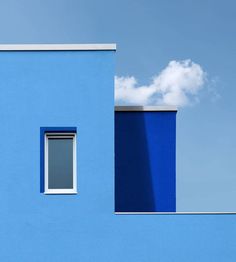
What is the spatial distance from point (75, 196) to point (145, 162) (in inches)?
117

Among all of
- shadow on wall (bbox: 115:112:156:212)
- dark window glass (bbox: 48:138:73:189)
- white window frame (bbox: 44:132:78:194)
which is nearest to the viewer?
white window frame (bbox: 44:132:78:194)

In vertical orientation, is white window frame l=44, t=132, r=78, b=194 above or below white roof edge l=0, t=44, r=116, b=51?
below

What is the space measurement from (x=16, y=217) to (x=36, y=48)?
3478 mm

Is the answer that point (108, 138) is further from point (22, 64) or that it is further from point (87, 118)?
point (22, 64)

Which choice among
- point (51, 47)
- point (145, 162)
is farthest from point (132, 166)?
point (51, 47)

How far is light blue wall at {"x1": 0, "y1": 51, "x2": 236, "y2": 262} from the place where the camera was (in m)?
7.27

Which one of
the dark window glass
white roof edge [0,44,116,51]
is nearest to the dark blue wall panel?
the dark window glass

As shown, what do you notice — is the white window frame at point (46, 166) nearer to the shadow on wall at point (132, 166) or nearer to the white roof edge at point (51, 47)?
the white roof edge at point (51, 47)

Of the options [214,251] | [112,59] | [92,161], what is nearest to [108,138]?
[92,161]

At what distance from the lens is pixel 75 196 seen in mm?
7398

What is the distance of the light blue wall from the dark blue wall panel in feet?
7.71

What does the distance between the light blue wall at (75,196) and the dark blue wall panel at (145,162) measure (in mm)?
2350

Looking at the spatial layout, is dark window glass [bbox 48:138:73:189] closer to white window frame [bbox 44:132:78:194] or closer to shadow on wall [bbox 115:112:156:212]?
white window frame [bbox 44:132:78:194]

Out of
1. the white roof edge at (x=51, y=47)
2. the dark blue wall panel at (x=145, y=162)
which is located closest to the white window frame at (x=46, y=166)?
the white roof edge at (x=51, y=47)
